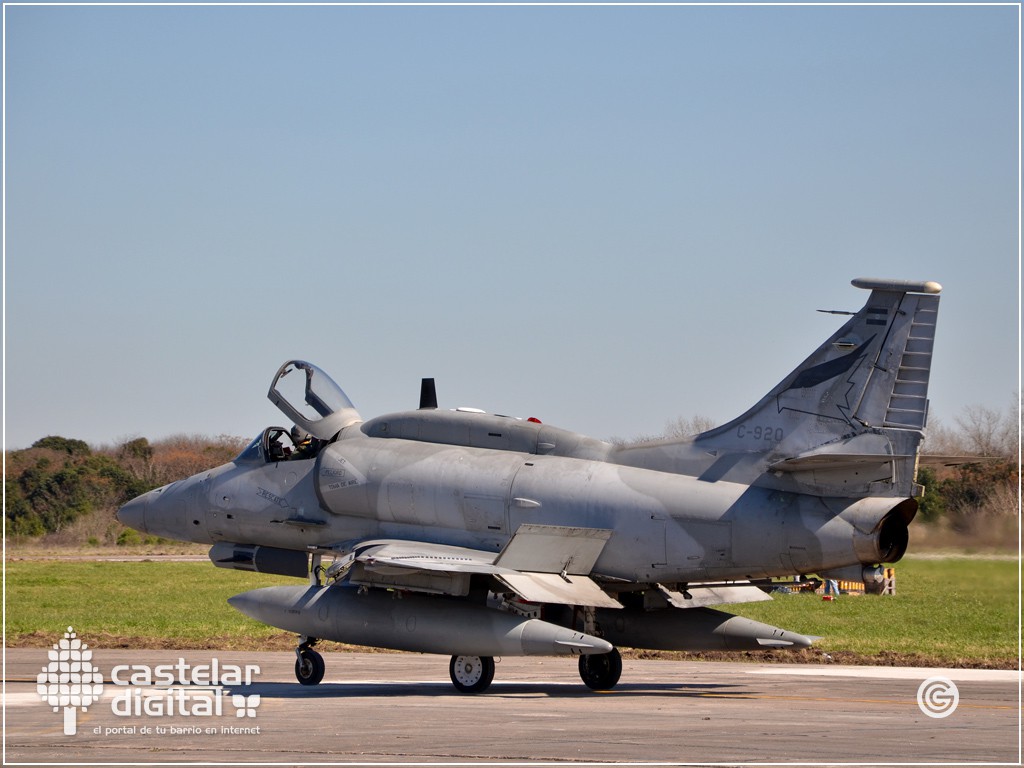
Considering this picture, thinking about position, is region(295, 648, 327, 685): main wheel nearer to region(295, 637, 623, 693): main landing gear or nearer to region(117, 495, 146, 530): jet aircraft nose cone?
region(295, 637, 623, 693): main landing gear

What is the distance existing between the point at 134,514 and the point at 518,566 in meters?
8.01

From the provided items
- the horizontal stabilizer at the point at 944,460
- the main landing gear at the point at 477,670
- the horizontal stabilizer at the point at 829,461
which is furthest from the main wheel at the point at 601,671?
the horizontal stabilizer at the point at 944,460

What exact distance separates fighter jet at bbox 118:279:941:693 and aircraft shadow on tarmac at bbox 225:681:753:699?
15.5 inches

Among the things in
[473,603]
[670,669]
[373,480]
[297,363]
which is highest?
[297,363]

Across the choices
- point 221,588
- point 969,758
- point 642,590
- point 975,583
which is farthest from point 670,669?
point 221,588

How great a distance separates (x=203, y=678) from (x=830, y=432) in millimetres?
9795

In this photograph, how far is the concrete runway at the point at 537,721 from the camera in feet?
40.3

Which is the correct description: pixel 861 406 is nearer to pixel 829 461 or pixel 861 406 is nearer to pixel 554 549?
pixel 829 461

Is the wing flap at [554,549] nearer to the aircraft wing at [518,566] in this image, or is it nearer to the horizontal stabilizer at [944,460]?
the aircraft wing at [518,566]

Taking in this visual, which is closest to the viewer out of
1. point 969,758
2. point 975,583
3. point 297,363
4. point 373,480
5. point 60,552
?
point 969,758

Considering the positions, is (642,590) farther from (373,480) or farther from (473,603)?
(373,480)

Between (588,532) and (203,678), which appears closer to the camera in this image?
(588,532)

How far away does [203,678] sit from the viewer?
64.5 feet

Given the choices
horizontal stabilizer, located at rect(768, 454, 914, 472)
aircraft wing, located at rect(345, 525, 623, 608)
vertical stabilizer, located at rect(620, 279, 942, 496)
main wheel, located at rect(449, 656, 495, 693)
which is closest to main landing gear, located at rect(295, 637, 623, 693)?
main wheel, located at rect(449, 656, 495, 693)
